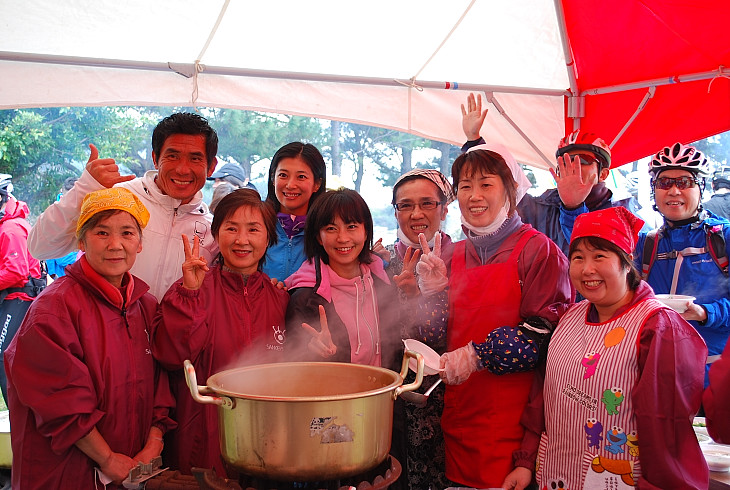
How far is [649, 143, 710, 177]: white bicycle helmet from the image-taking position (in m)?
3.27

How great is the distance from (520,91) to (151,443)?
3492mm

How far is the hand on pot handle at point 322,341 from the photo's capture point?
215cm

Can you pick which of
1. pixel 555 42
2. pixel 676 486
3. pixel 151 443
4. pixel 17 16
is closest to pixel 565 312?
pixel 676 486

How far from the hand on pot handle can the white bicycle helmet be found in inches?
94.2

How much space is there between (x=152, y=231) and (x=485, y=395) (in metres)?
1.66

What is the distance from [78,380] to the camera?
187 cm

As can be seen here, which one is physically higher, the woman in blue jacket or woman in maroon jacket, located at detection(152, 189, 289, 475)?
the woman in blue jacket

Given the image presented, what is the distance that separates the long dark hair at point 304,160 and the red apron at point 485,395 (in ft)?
3.34

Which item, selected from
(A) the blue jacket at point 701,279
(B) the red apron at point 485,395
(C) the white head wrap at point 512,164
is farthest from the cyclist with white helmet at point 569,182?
(B) the red apron at point 485,395

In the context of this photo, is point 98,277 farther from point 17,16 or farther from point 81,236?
point 17,16

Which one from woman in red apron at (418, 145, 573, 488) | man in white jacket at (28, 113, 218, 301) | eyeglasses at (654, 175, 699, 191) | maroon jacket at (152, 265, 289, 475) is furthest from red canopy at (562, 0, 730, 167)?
maroon jacket at (152, 265, 289, 475)

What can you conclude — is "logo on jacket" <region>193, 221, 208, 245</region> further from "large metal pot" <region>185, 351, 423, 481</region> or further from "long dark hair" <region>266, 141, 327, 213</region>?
"large metal pot" <region>185, 351, 423, 481</region>

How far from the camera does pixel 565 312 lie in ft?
7.25

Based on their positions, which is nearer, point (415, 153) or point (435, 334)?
point (435, 334)
